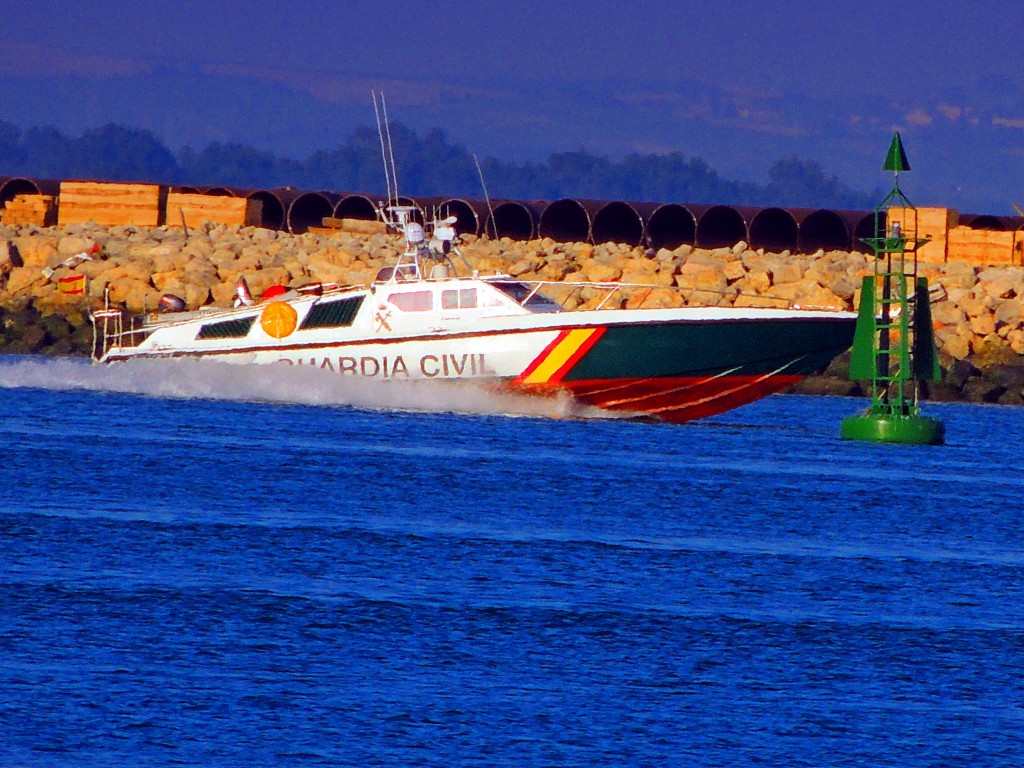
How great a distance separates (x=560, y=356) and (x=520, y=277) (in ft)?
58.7

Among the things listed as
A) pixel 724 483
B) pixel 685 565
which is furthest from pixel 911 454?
pixel 685 565

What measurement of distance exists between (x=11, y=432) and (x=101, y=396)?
6159 millimetres

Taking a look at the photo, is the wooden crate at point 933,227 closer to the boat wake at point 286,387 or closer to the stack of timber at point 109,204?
the stack of timber at point 109,204

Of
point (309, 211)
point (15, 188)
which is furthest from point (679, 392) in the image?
point (15, 188)

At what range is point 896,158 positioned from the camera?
2519cm

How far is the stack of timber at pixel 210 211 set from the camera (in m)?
54.8

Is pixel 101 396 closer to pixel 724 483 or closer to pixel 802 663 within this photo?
pixel 724 483

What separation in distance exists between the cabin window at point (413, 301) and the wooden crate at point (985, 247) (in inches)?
1005

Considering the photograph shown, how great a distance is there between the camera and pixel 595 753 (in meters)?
9.54

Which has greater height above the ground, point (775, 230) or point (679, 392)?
point (775, 230)

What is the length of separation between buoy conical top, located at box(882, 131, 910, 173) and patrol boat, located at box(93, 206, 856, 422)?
224 centimetres

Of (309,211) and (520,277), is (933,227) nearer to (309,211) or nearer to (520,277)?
(520,277)

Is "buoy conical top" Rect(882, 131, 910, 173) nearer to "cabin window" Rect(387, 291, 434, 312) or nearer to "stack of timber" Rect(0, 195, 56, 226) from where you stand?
"cabin window" Rect(387, 291, 434, 312)

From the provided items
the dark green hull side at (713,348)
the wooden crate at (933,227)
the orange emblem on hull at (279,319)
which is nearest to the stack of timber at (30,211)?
the wooden crate at (933,227)
